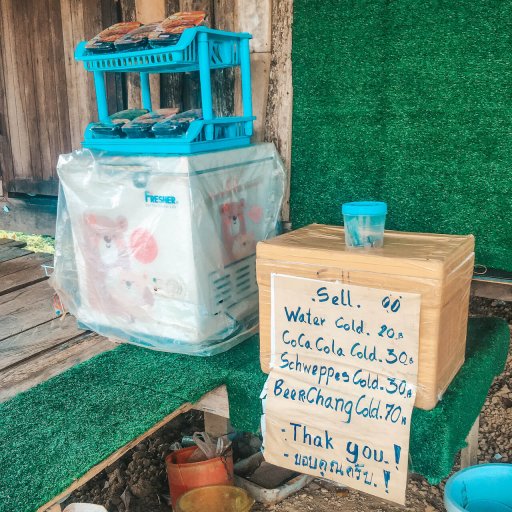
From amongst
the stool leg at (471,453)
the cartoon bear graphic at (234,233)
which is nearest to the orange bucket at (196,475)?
the cartoon bear graphic at (234,233)

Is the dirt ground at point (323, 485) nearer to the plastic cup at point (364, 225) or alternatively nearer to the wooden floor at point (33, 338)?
the wooden floor at point (33, 338)

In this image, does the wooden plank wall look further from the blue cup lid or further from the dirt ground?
the dirt ground

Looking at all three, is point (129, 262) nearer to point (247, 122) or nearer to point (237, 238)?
point (237, 238)

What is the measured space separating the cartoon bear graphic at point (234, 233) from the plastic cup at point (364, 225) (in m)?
0.54

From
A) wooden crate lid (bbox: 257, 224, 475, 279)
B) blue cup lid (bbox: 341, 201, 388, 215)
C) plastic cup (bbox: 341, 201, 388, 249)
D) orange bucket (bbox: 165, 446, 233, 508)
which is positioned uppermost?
blue cup lid (bbox: 341, 201, 388, 215)

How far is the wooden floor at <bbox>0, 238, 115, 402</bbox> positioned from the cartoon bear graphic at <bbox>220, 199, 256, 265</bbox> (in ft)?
2.08

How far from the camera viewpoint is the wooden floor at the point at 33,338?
7.22 ft

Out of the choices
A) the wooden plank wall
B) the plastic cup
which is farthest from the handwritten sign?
the wooden plank wall

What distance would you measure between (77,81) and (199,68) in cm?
111

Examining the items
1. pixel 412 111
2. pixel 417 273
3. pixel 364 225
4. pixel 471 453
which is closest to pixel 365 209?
pixel 364 225

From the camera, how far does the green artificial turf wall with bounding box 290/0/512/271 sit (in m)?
2.26

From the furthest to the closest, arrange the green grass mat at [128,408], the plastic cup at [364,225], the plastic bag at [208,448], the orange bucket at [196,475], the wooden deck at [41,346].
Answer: the plastic bag at [208,448]
the orange bucket at [196,475]
the wooden deck at [41,346]
the plastic cup at [364,225]
the green grass mat at [128,408]

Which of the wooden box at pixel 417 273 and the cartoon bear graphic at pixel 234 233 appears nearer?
the wooden box at pixel 417 273

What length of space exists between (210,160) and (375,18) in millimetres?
916
